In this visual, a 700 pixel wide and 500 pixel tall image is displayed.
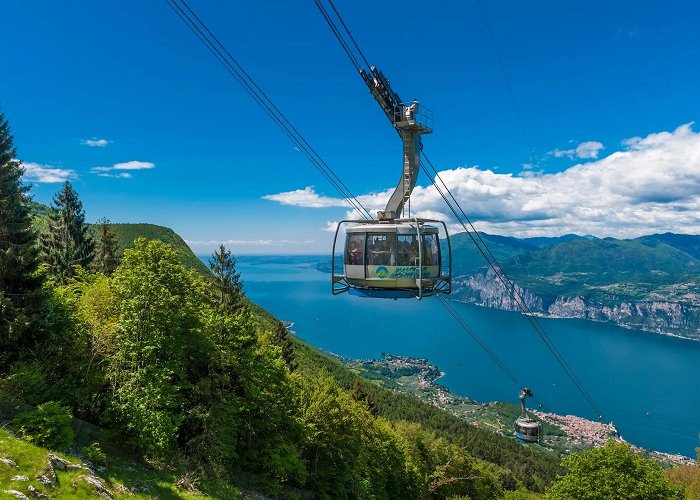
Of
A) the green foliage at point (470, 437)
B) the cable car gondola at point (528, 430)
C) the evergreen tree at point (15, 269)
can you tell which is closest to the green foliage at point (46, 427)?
the evergreen tree at point (15, 269)

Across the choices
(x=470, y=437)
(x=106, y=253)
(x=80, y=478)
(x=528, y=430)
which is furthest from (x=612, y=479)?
(x=470, y=437)

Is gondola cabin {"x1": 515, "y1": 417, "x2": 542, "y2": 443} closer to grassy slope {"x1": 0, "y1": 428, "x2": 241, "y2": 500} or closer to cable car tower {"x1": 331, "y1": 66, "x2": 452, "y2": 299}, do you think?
cable car tower {"x1": 331, "y1": 66, "x2": 452, "y2": 299}

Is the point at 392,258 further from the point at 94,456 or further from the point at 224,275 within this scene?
the point at 224,275

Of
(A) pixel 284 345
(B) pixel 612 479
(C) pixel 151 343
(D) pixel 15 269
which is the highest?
(D) pixel 15 269

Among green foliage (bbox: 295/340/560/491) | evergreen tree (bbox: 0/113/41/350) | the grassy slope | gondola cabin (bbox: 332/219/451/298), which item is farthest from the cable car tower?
green foliage (bbox: 295/340/560/491)

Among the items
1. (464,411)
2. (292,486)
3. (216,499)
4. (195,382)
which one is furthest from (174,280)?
(464,411)

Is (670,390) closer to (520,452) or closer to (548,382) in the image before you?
(548,382)
